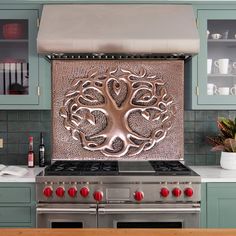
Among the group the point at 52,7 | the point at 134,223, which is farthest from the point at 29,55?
the point at 134,223

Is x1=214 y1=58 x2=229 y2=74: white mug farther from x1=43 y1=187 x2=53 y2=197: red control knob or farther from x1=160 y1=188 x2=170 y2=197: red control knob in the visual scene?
x1=43 y1=187 x2=53 y2=197: red control knob

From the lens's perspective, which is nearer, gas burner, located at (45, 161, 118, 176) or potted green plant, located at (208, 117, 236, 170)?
gas burner, located at (45, 161, 118, 176)

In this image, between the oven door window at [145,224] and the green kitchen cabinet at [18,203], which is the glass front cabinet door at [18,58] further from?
the oven door window at [145,224]

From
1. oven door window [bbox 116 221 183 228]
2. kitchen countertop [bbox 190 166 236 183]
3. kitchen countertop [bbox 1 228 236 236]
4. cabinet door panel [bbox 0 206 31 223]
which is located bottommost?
oven door window [bbox 116 221 183 228]

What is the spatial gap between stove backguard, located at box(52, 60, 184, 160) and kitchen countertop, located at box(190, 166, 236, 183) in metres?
0.42

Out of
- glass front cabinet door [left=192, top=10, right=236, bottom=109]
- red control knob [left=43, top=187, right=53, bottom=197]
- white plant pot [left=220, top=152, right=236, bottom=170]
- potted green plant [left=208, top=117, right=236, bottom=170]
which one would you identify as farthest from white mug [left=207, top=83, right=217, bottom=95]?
red control knob [left=43, top=187, right=53, bottom=197]

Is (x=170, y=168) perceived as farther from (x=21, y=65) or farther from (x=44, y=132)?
(x=21, y=65)

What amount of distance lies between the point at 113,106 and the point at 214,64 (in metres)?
0.88

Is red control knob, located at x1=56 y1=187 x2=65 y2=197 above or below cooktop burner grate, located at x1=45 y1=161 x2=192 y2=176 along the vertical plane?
below

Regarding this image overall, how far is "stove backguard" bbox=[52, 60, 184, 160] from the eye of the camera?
9.52ft

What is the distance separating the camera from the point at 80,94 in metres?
2.89

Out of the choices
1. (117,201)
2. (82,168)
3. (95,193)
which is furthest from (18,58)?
(117,201)

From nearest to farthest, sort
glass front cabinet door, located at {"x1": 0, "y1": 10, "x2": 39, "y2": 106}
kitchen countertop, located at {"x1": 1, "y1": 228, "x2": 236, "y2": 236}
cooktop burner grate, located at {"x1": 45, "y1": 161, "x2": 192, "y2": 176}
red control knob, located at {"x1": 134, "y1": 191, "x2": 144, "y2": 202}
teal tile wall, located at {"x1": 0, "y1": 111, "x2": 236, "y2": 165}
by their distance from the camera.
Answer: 1. kitchen countertop, located at {"x1": 1, "y1": 228, "x2": 236, "y2": 236}
2. red control knob, located at {"x1": 134, "y1": 191, "x2": 144, "y2": 202}
3. cooktop burner grate, located at {"x1": 45, "y1": 161, "x2": 192, "y2": 176}
4. glass front cabinet door, located at {"x1": 0, "y1": 10, "x2": 39, "y2": 106}
5. teal tile wall, located at {"x1": 0, "y1": 111, "x2": 236, "y2": 165}

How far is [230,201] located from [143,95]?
1081 millimetres
